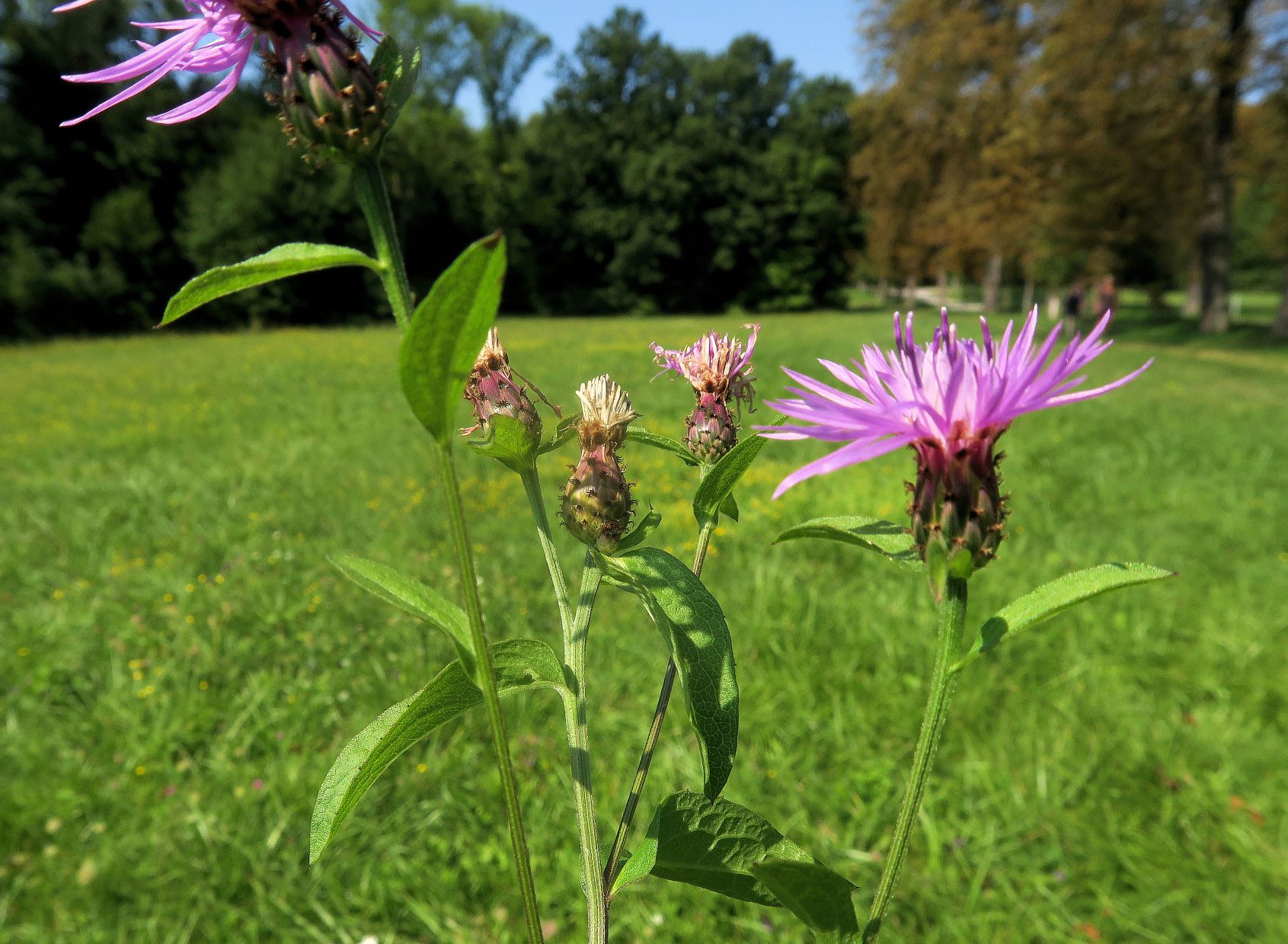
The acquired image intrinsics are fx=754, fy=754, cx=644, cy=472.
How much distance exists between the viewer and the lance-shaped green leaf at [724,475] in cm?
58

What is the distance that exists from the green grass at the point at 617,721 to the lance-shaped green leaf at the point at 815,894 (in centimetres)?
165

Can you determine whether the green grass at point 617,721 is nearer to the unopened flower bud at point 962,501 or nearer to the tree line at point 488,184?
the unopened flower bud at point 962,501

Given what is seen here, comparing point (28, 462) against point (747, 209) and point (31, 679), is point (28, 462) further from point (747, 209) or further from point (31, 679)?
point (747, 209)

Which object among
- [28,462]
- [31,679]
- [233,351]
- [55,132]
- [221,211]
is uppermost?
[55,132]

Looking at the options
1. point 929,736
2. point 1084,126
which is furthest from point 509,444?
point 1084,126

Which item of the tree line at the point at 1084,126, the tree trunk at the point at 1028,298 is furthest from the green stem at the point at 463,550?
the tree trunk at the point at 1028,298

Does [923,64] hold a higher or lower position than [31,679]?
higher

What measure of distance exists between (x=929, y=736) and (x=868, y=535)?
6.1 inches

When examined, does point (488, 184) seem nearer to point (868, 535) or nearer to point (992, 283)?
point (992, 283)

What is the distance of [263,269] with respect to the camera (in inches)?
19.1

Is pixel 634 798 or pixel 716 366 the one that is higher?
pixel 716 366

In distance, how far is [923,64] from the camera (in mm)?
18109

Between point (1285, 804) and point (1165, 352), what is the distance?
13236mm

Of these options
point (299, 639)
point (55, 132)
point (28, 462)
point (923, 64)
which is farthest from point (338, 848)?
point (55, 132)
